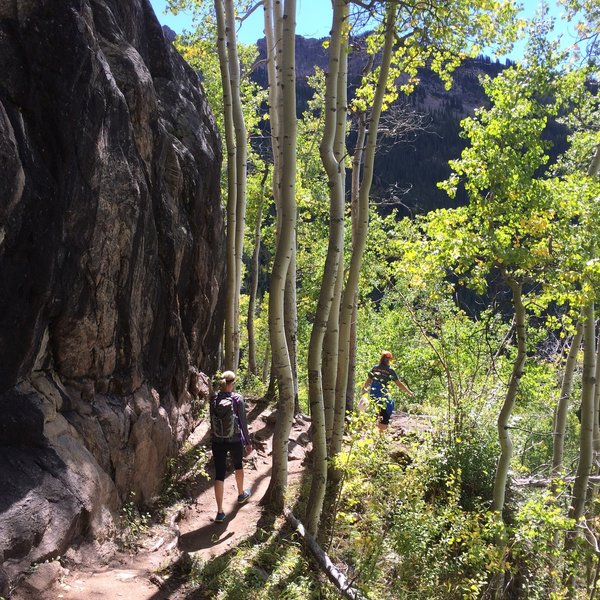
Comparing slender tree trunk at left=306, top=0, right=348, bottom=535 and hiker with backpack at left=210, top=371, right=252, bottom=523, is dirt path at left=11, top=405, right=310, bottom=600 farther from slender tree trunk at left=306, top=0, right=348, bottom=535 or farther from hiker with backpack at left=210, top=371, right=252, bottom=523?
slender tree trunk at left=306, top=0, right=348, bottom=535

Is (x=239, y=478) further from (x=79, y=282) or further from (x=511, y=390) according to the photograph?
(x=511, y=390)

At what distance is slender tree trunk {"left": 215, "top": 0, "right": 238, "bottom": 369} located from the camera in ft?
29.7

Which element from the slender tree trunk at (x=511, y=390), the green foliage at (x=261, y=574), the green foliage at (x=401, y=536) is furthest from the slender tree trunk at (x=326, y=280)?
the slender tree trunk at (x=511, y=390)

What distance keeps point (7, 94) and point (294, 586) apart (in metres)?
5.01

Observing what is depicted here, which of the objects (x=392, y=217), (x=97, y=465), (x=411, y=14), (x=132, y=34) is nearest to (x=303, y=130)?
(x=392, y=217)

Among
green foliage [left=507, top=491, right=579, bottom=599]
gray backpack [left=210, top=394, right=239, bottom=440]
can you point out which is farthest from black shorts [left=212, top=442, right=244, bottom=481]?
green foliage [left=507, top=491, right=579, bottom=599]

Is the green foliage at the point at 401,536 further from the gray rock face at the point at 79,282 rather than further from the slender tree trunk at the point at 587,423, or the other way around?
the slender tree trunk at the point at 587,423

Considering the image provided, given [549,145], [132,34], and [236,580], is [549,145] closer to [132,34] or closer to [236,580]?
[236,580]

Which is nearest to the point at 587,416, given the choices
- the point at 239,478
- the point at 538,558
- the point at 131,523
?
the point at 538,558

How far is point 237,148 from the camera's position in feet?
31.8

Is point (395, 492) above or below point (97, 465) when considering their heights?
below

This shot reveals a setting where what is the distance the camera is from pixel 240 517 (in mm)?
6688

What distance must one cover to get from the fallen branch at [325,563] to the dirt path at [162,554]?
50cm

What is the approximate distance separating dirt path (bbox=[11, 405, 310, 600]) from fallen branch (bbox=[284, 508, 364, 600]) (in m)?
0.50
